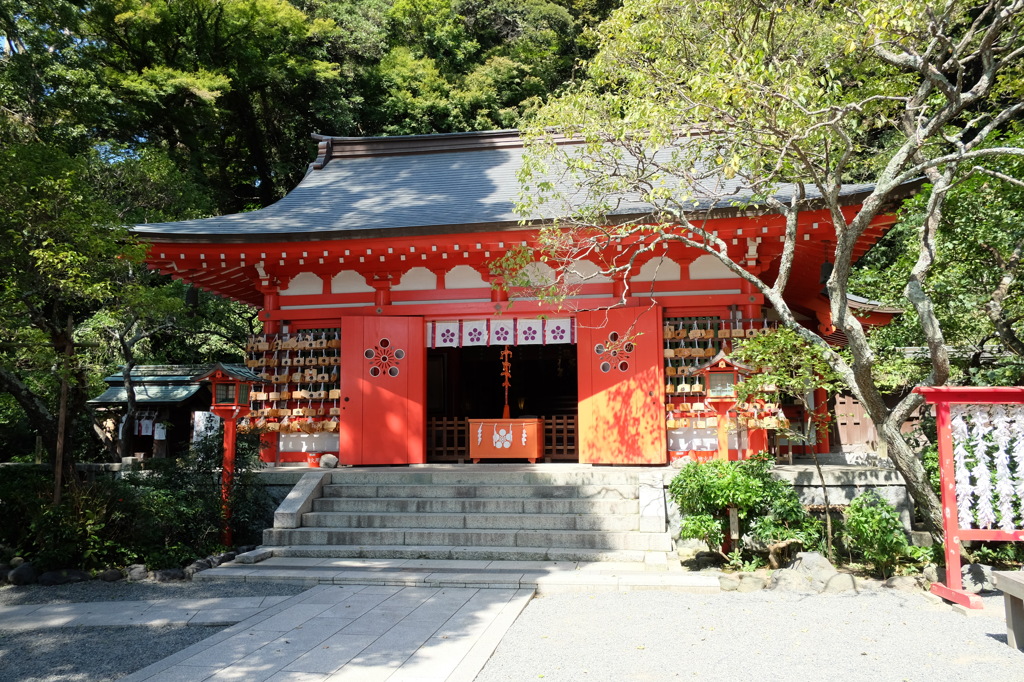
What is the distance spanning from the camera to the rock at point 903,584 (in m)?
5.64

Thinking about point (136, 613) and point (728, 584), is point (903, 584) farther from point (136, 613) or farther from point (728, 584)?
point (136, 613)

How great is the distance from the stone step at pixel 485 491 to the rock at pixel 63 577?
2.52 metres

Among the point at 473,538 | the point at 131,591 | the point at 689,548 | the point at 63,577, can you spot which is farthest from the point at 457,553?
the point at 63,577

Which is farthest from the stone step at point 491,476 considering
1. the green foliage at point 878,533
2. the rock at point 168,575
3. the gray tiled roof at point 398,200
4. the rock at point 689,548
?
the gray tiled roof at point 398,200

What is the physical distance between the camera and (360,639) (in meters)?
4.54

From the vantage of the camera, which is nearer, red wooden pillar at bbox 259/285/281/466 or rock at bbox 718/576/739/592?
rock at bbox 718/576/739/592

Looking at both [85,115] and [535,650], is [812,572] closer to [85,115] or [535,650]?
[535,650]

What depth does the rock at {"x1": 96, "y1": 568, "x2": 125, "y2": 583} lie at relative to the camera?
6504 millimetres

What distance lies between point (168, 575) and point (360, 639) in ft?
10.1

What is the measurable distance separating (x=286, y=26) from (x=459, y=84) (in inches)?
210

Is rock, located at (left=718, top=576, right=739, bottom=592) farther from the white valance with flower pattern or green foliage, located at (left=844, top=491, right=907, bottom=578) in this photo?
the white valance with flower pattern

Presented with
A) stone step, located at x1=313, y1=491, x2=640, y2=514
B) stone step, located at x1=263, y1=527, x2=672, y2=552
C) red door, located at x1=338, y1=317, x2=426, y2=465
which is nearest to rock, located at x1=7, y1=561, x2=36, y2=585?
stone step, located at x1=263, y1=527, x2=672, y2=552

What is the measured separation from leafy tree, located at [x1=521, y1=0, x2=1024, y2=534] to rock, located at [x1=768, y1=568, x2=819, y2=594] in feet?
4.16

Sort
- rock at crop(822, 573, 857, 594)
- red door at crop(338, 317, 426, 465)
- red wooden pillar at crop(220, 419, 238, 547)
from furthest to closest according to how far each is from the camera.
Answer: red door at crop(338, 317, 426, 465)
red wooden pillar at crop(220, 419, 238, 547)
rock at crop(822, 573, 857, 594)
